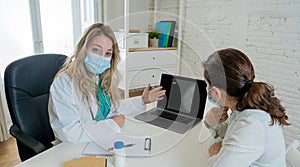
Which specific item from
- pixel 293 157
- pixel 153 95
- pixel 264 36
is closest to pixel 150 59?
pixel 264 36

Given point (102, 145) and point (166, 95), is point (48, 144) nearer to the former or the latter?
point (102, 145)

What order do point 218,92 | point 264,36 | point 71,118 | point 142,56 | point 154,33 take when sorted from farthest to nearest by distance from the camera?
1. point 154,33
2. point 142,56
3. point 264,36
4. point 71,118
5. point 218,92

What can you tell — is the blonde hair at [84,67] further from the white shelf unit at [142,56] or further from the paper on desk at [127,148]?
the white shelf unit at [142,56]

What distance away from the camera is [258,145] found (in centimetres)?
68

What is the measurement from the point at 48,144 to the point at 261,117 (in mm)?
1066

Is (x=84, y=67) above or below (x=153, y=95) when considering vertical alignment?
above

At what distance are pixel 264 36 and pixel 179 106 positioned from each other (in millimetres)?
1502

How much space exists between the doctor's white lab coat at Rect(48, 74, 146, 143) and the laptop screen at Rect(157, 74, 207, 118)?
398 millimetres

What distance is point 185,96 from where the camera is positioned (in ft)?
4.15

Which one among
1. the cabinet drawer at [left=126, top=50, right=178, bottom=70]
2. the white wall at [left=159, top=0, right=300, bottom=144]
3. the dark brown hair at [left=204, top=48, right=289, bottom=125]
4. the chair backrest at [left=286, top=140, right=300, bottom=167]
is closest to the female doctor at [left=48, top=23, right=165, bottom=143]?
the dark brown hair at [left=204, top=48, right=289, bottom=125]

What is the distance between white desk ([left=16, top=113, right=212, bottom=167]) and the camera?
0.81 m

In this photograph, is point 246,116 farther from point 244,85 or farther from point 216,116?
point 216,116

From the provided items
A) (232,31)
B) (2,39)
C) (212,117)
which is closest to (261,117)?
(212,117)

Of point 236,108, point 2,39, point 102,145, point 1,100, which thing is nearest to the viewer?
point 236,108
